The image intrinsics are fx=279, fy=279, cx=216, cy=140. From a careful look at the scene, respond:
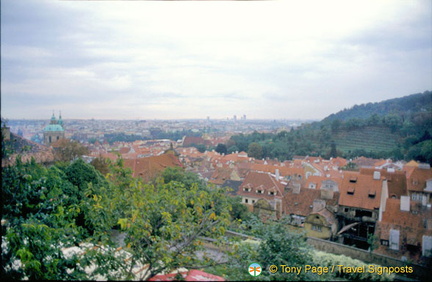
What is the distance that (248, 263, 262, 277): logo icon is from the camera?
104 inches

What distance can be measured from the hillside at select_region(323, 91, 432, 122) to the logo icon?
312 inches

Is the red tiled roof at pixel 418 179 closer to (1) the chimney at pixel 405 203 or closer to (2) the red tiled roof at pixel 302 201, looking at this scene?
(1) the chimney at pixel 405 203

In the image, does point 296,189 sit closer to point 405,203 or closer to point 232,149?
point 405,203

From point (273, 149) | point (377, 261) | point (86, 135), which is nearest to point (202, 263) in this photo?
point (377, 261)

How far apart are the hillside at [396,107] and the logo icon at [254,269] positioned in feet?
26.0

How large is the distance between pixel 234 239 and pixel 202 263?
37 cm

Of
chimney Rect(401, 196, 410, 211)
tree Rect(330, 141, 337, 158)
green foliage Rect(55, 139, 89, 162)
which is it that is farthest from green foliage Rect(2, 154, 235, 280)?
tree Rect(330, 141, 337, 158)

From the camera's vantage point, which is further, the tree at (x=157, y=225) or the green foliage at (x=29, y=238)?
the tree at (x=157, y=225)

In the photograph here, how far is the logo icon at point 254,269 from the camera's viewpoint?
8.66ft

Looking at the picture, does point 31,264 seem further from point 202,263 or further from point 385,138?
point 385,138

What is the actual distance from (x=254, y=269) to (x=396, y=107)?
34.1 feet

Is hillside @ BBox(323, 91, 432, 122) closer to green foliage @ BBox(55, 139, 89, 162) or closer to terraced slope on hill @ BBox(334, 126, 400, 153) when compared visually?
terraced slope on hill @ BBox(334, 126, 400, 153)

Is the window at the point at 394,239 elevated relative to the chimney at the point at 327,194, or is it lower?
lower

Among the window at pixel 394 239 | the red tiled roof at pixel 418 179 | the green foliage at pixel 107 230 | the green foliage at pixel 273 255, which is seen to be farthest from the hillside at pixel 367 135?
the green foliage at pixel 107 230
